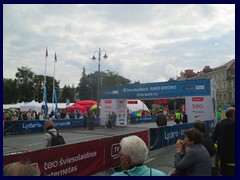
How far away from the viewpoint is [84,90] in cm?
10300

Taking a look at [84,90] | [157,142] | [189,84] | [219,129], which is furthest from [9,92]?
[219,129]

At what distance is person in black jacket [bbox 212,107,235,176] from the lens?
172 inches

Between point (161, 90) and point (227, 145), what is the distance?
1782 centimetres

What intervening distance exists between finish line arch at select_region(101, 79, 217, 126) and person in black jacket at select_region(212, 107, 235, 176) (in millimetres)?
14784

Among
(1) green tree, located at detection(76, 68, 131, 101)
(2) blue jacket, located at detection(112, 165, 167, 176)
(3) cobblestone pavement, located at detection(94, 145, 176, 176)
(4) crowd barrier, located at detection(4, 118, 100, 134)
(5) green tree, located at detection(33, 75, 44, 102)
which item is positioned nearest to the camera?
(2) blue jacket, located at detection(112, 165, 167, 176)

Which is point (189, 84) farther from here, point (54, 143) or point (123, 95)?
point (54, 143)

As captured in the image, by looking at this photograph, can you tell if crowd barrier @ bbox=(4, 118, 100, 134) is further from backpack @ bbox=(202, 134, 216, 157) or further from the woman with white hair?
the woman with white hair

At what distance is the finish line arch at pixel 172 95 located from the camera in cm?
1875

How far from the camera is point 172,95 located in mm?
21250

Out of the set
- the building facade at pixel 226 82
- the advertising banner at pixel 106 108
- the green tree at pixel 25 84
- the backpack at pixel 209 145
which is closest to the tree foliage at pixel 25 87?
the green tree at pixel 25 84

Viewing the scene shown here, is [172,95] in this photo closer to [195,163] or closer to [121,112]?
[121,112]

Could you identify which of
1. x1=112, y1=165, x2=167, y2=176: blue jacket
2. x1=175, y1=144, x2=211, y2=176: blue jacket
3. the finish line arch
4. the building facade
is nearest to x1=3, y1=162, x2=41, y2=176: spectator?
x1=112, y1=165, x2=167, y2=176: blue jacket

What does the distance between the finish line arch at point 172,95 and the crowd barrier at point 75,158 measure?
12.9 m

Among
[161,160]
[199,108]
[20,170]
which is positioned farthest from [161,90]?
[20,170]
